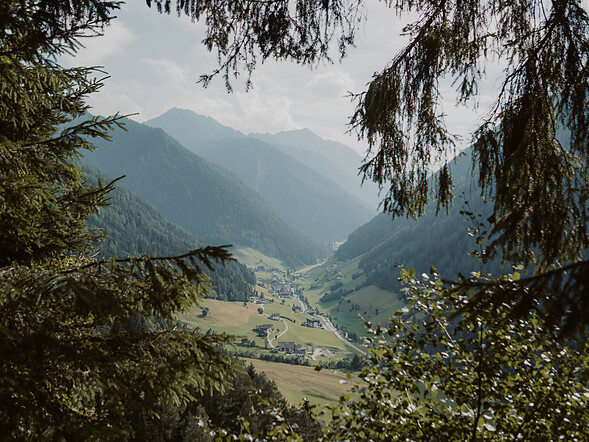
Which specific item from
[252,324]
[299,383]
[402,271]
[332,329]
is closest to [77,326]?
[402,271]

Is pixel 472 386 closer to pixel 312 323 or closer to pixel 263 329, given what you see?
pixel 263 329

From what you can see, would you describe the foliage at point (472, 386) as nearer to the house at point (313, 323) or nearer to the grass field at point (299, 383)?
the grass field at point (299, 383)

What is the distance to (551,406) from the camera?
4.82m

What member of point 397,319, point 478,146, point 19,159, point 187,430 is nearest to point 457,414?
point 397,319

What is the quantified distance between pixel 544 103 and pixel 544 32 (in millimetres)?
803

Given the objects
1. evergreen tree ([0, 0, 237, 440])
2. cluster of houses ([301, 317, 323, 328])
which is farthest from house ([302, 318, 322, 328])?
evergreen tree ([0, 0, 237, 440])

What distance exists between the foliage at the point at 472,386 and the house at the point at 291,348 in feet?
422

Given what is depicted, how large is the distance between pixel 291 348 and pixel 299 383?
32852 mm

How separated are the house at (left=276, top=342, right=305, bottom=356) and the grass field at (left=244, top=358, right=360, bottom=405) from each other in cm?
1454

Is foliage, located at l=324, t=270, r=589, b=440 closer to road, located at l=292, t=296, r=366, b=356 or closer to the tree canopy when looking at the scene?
the tree canopy

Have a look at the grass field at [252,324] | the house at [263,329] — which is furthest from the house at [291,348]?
the house at [263,329]

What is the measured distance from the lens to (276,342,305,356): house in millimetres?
128038

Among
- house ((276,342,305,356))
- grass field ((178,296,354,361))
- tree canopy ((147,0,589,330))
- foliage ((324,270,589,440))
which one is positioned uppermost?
tree canopy ((147,0,589,330))

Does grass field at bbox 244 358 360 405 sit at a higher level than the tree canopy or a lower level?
lower
